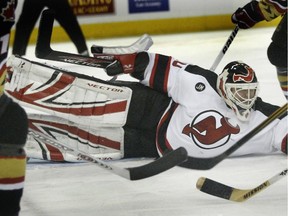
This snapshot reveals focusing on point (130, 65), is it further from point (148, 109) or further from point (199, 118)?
point (199, 118)

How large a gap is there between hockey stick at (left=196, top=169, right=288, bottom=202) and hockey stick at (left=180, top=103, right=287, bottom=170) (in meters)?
0.05

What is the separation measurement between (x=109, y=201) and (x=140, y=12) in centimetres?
283

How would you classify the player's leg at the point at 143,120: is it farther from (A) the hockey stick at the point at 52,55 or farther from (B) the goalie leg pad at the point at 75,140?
(A) the hockey stick at the point at 52,55

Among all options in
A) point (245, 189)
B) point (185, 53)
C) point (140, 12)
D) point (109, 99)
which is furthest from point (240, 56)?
point (245, 189)

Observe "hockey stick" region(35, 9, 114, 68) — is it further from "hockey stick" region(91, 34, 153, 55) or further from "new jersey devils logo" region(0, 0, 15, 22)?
"new jersey devils logo" region(0, 0, 15, 22)

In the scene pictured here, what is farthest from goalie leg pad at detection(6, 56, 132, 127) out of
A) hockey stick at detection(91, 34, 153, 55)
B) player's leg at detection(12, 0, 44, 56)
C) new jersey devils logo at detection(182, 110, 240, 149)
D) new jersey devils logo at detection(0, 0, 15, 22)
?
new jersey devils logo at detection(0, 0, 15, 22)

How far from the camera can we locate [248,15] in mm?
2279

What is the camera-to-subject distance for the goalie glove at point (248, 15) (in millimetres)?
2240

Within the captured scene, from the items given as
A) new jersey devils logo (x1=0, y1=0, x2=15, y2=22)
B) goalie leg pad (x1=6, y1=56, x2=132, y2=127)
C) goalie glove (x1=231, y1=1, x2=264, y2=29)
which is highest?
new jersey devils logo (x1=0, y1=0, x2=15, y2=22)

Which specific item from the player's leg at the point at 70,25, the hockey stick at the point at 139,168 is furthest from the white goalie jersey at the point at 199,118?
the player's leg at the point at 70,25

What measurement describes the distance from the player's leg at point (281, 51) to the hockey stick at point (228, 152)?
0.92 ft

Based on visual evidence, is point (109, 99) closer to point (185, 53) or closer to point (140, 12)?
point (185, 53)

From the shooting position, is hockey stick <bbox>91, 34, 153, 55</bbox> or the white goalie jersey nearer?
the white goalie jersey

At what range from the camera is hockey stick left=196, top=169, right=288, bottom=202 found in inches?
71.7
